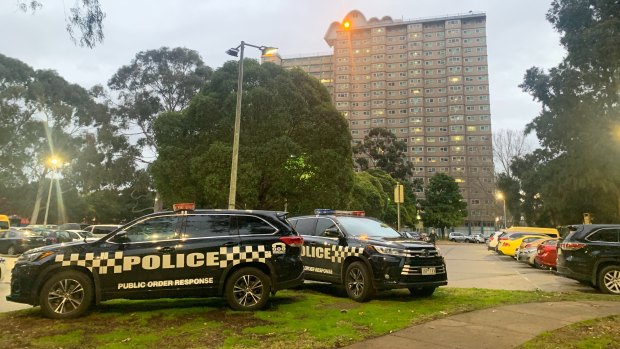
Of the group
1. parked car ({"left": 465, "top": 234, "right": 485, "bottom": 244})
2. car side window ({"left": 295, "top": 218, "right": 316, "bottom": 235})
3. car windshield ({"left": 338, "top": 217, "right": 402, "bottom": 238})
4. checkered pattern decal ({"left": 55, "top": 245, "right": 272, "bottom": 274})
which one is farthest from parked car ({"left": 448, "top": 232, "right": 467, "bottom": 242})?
checkered pattern decal ({"left": 55, "top": 245, "right": 272, "bottom": 274})

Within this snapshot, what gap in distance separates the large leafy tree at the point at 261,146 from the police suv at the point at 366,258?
12.2 meters

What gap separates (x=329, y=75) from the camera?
135 meters

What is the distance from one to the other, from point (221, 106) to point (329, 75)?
113 meters

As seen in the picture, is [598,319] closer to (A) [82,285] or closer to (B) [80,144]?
(A) [82,285]

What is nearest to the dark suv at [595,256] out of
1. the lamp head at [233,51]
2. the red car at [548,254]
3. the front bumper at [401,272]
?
the red car at [548,254]

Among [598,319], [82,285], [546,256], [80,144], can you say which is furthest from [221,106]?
[80,144]

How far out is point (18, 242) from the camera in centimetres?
2394

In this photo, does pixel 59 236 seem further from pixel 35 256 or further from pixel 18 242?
pixel 35 256

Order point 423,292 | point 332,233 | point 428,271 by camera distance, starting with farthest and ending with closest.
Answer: point 332,233 → point 423,292 → point 428,271

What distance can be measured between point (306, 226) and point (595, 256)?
23.4 feet

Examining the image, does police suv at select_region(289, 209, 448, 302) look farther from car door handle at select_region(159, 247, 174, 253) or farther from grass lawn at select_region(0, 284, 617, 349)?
car door handle at select_region(159, 247, 174, 253)

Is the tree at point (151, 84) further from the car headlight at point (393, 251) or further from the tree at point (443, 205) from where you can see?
the tree at point (443, 205)

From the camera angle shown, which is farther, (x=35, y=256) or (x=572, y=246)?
(x=572, y=246)

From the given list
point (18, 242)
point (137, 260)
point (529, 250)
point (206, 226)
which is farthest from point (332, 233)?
point (18, 242)
